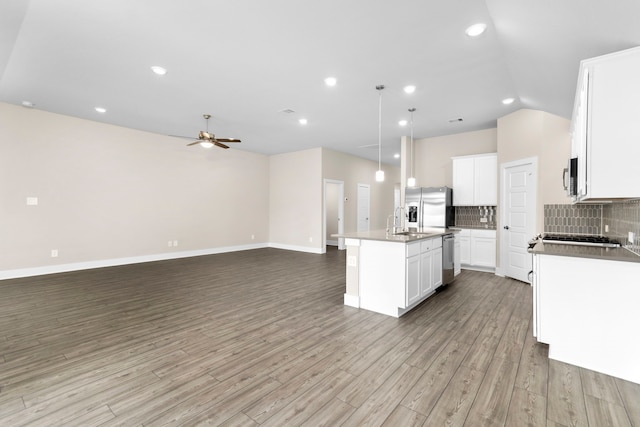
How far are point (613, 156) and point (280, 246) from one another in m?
8.12

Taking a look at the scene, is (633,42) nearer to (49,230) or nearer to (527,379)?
(527,379)

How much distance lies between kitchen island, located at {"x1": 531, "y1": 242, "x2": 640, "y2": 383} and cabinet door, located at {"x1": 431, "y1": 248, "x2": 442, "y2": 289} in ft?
5.08

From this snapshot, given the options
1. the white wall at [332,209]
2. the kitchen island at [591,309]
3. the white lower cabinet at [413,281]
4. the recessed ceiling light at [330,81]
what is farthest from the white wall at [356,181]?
the kitchen island at [591,309]

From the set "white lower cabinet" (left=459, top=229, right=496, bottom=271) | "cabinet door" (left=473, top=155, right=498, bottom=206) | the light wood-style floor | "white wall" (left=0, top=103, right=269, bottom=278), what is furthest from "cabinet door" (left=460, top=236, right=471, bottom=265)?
"white wall" (left=0, top=103, right=269, bottom=278)

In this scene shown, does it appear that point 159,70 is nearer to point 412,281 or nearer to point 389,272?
point 389,272

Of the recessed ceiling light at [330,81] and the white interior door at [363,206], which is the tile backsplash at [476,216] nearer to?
the white interior door at [363,206]

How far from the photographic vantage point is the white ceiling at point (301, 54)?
2465mm

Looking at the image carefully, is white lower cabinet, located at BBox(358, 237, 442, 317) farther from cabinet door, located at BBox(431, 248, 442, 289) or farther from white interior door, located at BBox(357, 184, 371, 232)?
white interior door, located at BBox(357, 184, 371, 232)

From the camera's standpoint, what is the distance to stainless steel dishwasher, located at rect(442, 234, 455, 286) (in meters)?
4.43

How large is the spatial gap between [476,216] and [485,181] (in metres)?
0.82

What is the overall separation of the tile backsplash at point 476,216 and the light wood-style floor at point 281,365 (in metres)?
2.12

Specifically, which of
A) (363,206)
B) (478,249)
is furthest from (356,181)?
(478,249)

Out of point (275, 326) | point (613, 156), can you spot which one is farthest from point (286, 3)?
point (275, 326)

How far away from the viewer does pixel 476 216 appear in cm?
619
